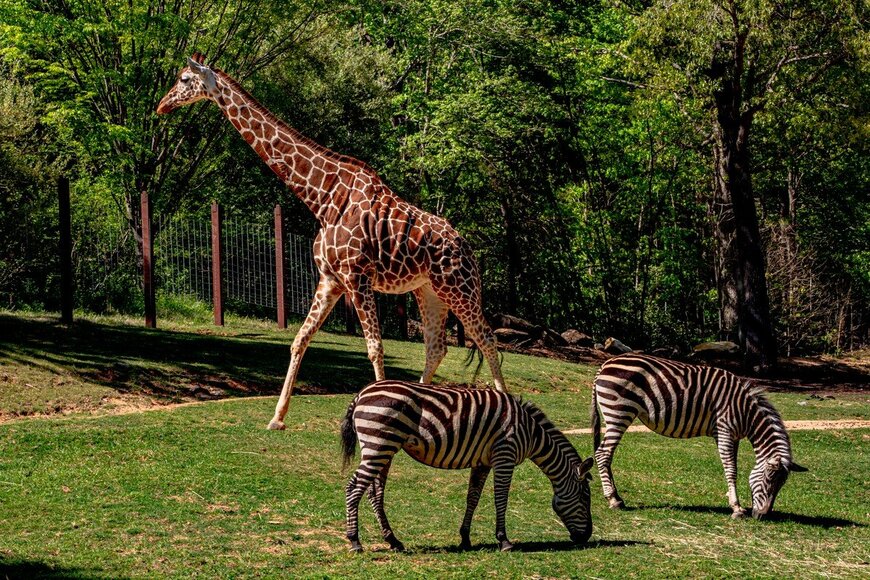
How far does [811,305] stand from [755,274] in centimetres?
670

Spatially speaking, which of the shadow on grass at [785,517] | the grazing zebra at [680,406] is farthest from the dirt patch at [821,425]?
the grazing zebra at [680,406]

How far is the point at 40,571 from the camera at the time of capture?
373 inches

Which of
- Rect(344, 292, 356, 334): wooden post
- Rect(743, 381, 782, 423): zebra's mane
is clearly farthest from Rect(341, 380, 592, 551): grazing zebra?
Rect(344, 292, 356, 334): wooden post

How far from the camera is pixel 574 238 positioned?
38094mm

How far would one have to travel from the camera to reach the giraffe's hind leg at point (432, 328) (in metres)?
15.6

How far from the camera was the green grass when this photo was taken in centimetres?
991

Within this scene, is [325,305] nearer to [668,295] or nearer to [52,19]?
[52,19]

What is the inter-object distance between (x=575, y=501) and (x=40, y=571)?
4512mm

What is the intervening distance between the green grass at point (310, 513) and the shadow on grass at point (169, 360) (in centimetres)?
220

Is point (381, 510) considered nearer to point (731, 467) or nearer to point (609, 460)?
point (609, 460)

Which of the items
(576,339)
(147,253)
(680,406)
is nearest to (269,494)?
(680,406)

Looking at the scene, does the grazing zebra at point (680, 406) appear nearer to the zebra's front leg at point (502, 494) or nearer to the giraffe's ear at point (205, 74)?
the zebra's front leg at point (502, 494)

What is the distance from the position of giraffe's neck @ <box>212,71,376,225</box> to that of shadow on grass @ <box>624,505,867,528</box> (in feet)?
18.1

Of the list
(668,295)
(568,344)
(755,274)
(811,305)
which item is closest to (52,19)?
(568,344)
